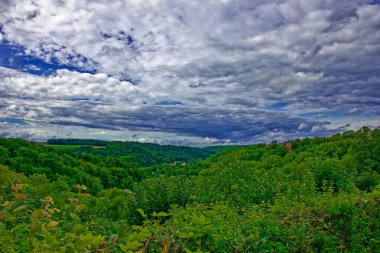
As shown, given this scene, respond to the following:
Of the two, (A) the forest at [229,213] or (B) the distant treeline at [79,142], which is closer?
(A) the forest at [229,213]

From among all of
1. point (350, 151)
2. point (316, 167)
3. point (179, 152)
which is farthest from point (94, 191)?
point (179, 152)

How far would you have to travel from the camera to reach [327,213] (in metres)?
7.29

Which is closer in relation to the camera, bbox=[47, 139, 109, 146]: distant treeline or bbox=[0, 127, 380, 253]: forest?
bbox=[0, 127, 380, 253]: forest

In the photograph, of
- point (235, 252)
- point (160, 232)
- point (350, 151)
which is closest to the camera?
point (160, 232)

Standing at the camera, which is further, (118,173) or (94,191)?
(118,173)

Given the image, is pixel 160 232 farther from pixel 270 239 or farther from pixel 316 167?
pixel 316 167

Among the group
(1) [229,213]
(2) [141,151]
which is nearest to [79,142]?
(2) [141,151]

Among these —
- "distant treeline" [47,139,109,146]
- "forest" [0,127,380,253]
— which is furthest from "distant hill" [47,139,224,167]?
"forest" [0,127,380,253]

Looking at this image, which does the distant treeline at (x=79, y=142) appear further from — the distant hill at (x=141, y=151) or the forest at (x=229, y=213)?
the forest at (x=229, y=213)

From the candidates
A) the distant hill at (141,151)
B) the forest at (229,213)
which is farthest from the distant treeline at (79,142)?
the forest at (229,213)

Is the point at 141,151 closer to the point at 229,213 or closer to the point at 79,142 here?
the point at 79,142

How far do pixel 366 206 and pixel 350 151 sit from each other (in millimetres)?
16956

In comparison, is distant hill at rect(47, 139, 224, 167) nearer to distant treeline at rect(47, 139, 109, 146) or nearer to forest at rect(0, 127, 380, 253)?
distant treeline at rect(47, 139, 109, 146)

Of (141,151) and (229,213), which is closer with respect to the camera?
(229,213)
